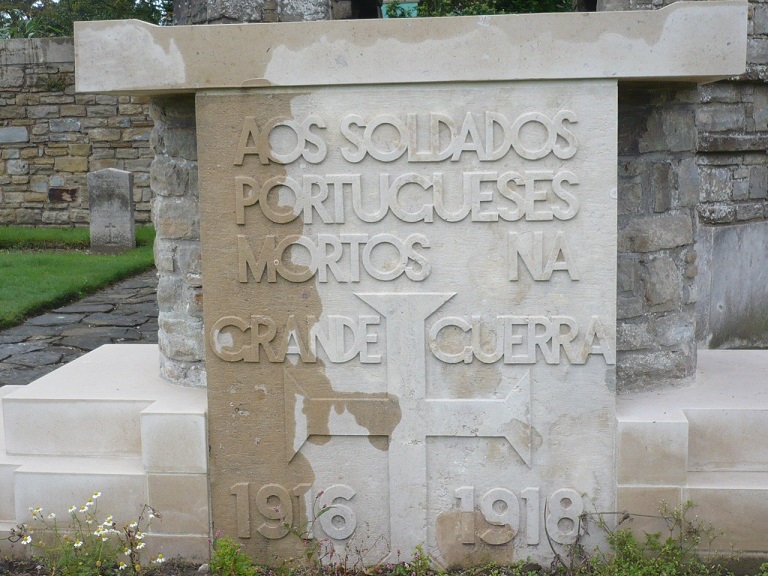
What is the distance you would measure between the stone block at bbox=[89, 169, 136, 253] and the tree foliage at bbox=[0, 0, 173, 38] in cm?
436

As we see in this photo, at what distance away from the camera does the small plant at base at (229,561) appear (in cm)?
297

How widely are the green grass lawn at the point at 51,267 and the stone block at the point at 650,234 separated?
547cm

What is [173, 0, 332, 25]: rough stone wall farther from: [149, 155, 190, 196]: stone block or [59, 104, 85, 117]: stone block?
[59, 104, 85, 117]: stone block

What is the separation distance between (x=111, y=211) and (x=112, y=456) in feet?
28.7

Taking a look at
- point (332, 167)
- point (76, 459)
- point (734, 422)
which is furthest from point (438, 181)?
point (76, 459)

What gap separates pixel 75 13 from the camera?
17.0 m

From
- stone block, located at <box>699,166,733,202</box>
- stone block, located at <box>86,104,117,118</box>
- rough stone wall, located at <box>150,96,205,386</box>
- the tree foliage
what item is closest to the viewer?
rough stone wall, located at <box>150,96,205,386</box>

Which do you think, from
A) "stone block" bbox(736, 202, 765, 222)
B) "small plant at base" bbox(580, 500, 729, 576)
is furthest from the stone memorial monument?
"stone block" bbox(736, 202, 765, 222)

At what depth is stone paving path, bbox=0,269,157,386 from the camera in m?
6.04

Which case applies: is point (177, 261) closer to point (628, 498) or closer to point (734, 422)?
point (628, 498)

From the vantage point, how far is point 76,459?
3334 mm

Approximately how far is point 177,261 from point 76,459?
2.74 feet

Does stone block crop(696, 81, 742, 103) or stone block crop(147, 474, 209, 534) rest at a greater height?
stone block crop(696, 81, 742, 103)

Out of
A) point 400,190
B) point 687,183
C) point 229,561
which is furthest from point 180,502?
point 687,183
